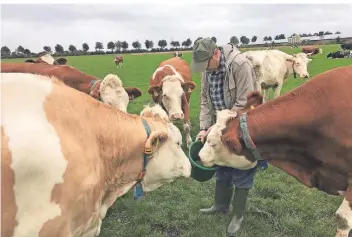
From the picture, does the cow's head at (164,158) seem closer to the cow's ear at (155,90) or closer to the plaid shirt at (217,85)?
the plaid shirt at (217,85)

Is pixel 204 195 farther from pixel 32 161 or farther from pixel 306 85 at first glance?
pixel 32 161

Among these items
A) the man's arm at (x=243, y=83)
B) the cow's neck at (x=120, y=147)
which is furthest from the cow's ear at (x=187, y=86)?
the cow's neck at (x=120, y=147)

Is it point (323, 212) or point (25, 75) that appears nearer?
point (25, 75)

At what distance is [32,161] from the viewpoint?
278cm

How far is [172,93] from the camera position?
8.63 meters

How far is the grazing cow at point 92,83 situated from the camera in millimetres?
7211

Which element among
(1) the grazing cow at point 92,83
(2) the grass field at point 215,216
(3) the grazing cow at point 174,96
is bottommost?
(2) the grass field at point 215,216

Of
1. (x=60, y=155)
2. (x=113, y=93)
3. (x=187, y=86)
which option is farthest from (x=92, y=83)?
(x=60, y=155)

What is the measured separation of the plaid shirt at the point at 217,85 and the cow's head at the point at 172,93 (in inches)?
123

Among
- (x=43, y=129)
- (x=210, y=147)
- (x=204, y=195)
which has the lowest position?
(x=204, y=195)

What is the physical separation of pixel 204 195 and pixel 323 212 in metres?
1.75

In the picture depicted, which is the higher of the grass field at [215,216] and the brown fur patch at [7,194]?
the brown fur patch at [7,194]

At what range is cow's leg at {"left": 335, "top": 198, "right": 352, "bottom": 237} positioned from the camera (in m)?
4.14

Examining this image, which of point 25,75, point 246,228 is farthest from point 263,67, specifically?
point 25,75
